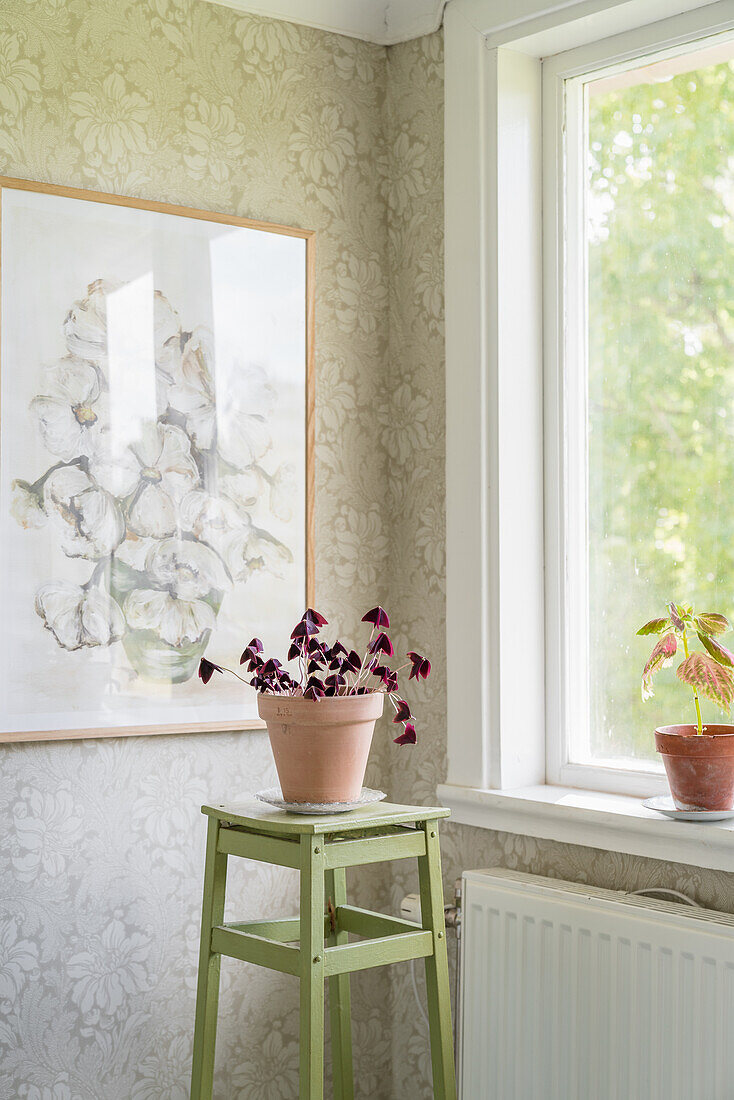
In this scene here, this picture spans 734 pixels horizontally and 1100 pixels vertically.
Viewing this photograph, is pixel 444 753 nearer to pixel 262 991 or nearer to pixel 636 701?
pixel 636 701

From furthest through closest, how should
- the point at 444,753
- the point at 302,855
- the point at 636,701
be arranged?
1. the point at 444,753
2. the point at 636,701
3. the point at 302,855

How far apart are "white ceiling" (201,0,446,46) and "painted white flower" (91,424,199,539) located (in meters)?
0.85

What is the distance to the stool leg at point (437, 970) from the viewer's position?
1.86 meters

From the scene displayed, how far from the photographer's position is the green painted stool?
1.69m

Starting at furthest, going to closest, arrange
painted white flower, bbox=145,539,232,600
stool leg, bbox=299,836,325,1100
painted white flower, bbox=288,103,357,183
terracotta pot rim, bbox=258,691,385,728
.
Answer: painted white flower, bbox=288,103,357,183 → painted white flower, bbox=145,539,232,600 → terracotta pot rim, bbox=258,691,385,728 → stool leg, bbox=299,836,325,1100

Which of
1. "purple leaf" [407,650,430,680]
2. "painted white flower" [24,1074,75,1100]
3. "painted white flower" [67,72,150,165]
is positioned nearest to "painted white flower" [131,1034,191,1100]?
"painted white flower" [24,1074,75,1100]

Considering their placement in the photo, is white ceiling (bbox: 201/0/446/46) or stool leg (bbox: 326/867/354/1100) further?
white ceiling (bbox: 201/0/446/46)

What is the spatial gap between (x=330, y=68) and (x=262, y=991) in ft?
6.00

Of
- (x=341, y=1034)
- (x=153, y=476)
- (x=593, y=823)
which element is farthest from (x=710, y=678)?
(x=153, y=476)

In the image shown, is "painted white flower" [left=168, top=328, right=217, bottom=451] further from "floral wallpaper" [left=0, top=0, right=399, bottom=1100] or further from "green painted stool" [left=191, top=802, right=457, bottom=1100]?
"green painted stool" [left=191, top=802, right=457, bottom=1100]

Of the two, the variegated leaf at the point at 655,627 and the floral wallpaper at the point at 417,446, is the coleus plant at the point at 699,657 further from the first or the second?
the floral wallpaper at the point at 417,446

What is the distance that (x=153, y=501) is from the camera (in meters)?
2.10

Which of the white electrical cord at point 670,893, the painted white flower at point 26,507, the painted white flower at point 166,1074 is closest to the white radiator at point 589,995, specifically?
the white electrical cord at point 670,893

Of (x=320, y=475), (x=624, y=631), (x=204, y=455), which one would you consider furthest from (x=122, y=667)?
(x=624, y=631)
